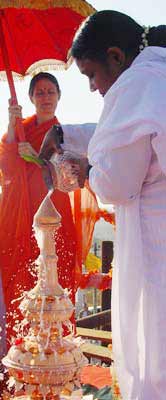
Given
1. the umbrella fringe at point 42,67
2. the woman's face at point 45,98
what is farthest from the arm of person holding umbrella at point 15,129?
the umbrella fringe at point 42,67

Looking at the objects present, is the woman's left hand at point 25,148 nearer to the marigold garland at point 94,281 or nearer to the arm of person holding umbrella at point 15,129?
the arm of person holding umbrella at point 15,129

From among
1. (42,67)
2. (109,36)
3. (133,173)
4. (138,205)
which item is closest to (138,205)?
(138,205)

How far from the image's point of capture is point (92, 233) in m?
3.78

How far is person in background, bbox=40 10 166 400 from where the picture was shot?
1.40m

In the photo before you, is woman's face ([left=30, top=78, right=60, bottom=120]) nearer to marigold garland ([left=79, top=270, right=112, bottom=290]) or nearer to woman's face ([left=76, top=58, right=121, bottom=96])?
marigold garland ([left=79, top=270, right=112, bottom=290])

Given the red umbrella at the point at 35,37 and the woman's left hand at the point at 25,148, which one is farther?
the red umbrella at the point at 35,37

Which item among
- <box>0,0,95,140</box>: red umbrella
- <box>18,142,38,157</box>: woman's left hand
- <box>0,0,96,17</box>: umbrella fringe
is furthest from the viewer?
<box>0,0,95,140</box>: red umbrella

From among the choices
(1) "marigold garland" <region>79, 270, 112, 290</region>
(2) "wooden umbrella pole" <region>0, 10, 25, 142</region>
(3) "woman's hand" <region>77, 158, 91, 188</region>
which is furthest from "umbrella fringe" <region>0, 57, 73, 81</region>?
(3) "woman's hand" <region>77, 158, 91, 188</region>

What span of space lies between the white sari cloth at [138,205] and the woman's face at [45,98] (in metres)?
2.19

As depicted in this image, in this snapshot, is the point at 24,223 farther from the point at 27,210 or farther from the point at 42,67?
the point at 42,67

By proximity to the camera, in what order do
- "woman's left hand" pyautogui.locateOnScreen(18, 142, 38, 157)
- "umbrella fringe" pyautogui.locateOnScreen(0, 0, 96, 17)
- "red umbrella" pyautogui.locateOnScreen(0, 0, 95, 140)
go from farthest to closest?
"red umbrella" pyautogui.locateOnScreen(0, 0, 95, 140), "woman's left hand" pyautogui.locateOnScreen(18, 142, 38, 157), "umbrella fringe" pyautogui.locateOnScreen(0, 0, 96, 17)

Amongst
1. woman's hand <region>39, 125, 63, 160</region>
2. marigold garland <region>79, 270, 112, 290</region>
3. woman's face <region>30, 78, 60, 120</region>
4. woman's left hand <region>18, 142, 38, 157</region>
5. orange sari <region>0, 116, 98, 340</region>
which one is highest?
woman's face <region>30, 78, 60, 120</region>

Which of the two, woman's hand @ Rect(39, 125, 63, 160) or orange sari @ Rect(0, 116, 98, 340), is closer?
woman's hand @ Rect(39, 125, 63, 160)

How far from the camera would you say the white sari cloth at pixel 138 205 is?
140 centimetres
